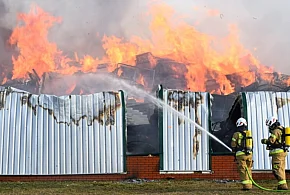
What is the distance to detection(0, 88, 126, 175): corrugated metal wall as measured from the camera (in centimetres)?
1470

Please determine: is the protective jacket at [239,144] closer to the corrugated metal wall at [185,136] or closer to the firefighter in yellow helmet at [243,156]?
the firefighter in yellow helmet at [243,156]

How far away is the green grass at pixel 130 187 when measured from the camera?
38.4 ft

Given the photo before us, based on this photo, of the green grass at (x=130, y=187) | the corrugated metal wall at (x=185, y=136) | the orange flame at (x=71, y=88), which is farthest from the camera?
the orange flame at (x=71, y=88)

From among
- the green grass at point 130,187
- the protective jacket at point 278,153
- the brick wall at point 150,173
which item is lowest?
the green grass at point 130,187

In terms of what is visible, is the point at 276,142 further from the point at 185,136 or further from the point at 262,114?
the point at 185,136

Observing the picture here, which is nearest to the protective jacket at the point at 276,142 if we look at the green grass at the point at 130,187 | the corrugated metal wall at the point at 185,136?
the green grass at the point at 130,187

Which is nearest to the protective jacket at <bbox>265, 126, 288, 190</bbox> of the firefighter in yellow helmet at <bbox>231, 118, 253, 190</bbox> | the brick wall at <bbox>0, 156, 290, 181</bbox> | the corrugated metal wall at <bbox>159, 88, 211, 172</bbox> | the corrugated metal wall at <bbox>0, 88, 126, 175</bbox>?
the firefighter in yellow helmet at <bbox>231, 118, 253, 190</bbox>

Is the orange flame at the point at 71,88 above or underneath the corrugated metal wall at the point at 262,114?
above

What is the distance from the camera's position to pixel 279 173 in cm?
1136

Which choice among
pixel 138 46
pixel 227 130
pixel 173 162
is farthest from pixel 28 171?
pixel 138 46

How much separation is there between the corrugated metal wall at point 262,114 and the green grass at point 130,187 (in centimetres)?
82

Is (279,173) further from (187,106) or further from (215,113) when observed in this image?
(215,113)

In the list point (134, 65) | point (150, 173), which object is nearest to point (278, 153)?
point (150, 173)

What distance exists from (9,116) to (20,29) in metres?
15.3
